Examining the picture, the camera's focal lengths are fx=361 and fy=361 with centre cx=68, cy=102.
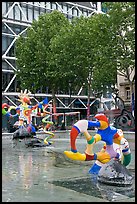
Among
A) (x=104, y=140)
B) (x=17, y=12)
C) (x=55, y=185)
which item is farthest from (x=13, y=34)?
(x=55, y=185)

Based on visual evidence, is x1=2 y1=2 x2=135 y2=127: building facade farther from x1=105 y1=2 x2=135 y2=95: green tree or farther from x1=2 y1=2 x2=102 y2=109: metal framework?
x1=105 y1=2 x2=135 y2=95: green tree

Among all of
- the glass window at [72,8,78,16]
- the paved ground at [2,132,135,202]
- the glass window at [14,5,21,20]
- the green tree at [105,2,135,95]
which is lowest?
the paved ground at [2,132,135,202]

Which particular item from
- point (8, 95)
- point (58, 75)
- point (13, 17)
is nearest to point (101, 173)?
point (58, 75)

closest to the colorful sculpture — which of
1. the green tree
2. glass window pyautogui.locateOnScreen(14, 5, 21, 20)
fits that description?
the green tree

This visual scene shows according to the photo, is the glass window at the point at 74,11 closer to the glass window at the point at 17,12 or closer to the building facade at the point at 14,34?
→ the building facade at the point at 14,34

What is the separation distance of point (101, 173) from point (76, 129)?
1.36 metres

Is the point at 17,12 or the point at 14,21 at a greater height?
the point at 17,12

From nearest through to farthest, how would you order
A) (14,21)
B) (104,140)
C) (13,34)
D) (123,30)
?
(104,140) < (123,30) < (14,21) < (13,34)

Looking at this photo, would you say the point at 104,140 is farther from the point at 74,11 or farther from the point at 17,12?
the point at 74,11

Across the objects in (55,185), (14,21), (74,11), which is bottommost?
(55,185)

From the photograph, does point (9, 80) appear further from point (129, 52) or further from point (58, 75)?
point (129, 52)

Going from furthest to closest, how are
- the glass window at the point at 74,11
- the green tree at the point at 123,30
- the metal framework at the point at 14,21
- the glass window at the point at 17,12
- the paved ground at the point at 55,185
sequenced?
1. the glass window at the point at 74,11
2. the glass window at the point at 17,12
3. the metal framework at the point at 14,21
4. the green tree at the point at 123,30
5. the paved ground at the point at 55,185

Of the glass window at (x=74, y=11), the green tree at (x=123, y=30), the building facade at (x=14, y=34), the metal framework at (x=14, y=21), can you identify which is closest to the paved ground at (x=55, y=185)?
the green tree at (x=123, y=30)

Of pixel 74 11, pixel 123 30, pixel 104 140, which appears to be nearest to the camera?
pixel 104 140
